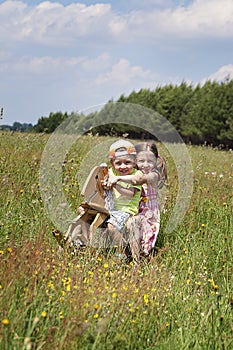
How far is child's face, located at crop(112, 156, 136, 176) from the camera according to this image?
4.96 m

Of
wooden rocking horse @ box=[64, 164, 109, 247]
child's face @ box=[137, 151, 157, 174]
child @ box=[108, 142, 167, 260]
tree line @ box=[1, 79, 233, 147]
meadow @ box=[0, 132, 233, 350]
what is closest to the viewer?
meadow @ box=[0, 132, 233, 350]

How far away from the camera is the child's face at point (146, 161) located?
525cm

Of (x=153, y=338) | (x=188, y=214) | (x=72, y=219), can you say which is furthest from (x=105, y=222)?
(x=153, y=338)

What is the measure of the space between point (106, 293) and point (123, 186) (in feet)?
5.91

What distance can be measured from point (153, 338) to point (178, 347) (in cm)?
18

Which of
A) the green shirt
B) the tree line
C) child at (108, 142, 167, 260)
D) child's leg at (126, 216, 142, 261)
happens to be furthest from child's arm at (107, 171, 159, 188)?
the tree line

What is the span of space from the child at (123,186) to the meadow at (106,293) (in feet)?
1.58

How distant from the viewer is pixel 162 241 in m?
5.37

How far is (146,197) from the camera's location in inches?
210

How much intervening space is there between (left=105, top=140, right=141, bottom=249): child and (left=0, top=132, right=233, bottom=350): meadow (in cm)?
48

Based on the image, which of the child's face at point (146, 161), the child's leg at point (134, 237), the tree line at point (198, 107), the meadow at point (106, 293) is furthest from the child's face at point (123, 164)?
the tree line at point (198, 107)

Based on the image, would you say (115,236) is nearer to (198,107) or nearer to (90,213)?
(90,213)

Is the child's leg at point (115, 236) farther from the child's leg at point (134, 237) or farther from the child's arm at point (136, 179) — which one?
the child's arm at point (136, 179)

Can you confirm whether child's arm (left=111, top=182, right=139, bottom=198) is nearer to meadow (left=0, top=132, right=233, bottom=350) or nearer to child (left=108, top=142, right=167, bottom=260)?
child (left=108, top=142, right=167, bottom=260)
